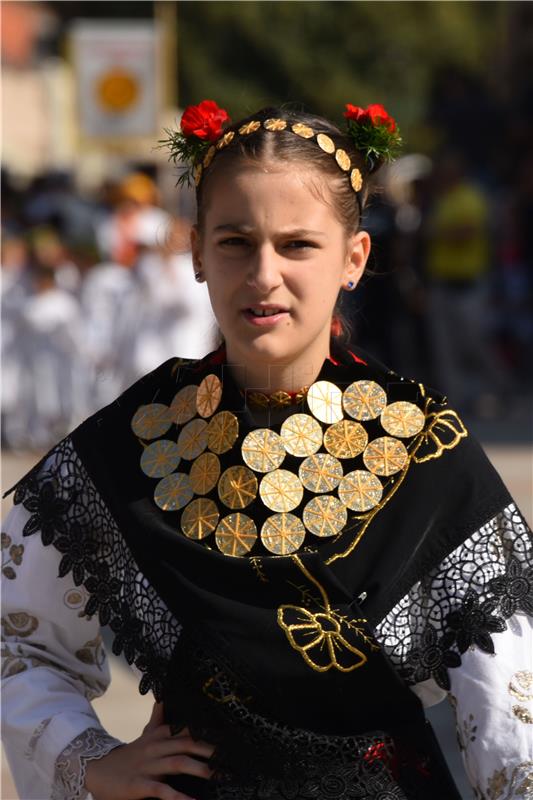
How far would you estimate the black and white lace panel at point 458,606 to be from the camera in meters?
1.94

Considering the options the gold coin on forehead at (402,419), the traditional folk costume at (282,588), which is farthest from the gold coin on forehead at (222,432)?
the gold coin on forehead at (402,419)

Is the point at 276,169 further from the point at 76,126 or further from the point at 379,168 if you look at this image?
the point at 76,126

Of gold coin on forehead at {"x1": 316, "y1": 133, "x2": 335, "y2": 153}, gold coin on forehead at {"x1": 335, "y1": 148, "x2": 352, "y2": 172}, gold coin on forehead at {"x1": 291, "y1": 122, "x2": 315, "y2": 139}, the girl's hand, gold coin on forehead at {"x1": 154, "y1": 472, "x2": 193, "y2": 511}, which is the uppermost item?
gold coin on forehead at {"x1": 291, "y1": 122, "x2": 315, "y2": 139}

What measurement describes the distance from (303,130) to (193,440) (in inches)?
19.8

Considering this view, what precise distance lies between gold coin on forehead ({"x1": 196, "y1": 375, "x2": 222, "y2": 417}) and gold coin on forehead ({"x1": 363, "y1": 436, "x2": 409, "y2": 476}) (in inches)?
9.9

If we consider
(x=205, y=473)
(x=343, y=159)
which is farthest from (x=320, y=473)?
(x=343, y=159)

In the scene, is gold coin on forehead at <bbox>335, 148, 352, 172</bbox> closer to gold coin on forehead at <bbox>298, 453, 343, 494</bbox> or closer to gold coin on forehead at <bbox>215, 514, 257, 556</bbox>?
gold coin on forehead at <bbox>298, 453, 343, 494</bbox>

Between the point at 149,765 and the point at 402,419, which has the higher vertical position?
the point at 402,419

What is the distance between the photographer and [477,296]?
1065cm

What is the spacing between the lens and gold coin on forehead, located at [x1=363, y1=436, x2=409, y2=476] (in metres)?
2.03

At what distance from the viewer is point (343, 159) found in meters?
2.14

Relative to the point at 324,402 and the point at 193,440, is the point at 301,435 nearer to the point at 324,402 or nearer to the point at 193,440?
the point at 324,402

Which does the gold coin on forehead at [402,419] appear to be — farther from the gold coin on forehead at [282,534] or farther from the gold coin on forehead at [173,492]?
the gold coin on forehead at [173,492]

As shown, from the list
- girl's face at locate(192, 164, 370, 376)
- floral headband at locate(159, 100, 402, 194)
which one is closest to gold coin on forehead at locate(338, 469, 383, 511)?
girl's face at locate(192, 164, 370, 376)
